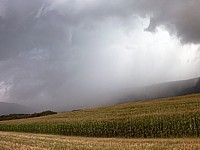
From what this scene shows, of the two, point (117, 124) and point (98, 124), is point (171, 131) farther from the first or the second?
point (98, 124)

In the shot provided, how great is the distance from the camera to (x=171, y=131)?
39156 millimetres

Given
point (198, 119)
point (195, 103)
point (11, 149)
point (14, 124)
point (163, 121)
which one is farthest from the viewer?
point (14, 124)

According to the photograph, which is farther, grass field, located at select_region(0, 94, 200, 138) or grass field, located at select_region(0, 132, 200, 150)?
grass field, located at select_region(0, 94, 200, 138)

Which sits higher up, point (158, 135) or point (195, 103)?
point (195, 103)

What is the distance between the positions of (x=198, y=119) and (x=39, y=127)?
28.8 meters

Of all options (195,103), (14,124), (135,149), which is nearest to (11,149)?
(135,149)

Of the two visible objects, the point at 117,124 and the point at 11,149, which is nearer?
the point at 11,149

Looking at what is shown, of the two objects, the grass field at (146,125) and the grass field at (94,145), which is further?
the grass field at (146,125)

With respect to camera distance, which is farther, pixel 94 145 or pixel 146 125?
pixel 146 125

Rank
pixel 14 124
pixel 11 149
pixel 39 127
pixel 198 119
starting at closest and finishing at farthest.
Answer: pixel 11 149 → pixel 198 119 → pixel 39 127 → pixel 14 124

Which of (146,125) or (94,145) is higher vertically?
(146,125)

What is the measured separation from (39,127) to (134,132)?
67.4 ft

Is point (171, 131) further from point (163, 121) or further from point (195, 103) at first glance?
point (195, 103)

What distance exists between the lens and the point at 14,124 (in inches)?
2454
